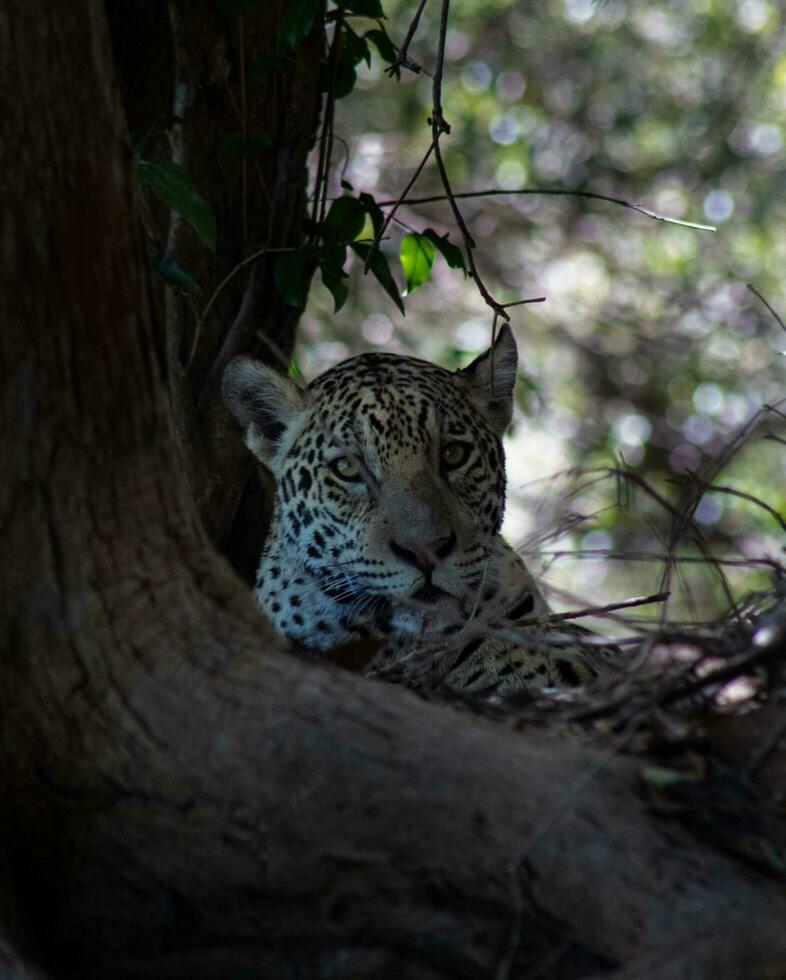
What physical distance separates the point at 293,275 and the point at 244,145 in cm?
52

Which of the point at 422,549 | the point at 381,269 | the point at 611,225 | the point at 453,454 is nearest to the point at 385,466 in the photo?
the point at 453,454

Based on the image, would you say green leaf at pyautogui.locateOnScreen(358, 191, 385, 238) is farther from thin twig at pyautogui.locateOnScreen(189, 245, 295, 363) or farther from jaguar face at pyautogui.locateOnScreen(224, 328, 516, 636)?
jaguar face at pyautogui.locateOnScreen(224, 328, 516, 636)

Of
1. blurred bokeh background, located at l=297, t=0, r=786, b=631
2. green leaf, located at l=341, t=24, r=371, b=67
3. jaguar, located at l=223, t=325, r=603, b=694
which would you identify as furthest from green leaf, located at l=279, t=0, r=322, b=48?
blurred bokeh background, located at l=297, t=0, r=786, b=631

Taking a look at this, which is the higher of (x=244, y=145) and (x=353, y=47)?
(x=353, y=47)

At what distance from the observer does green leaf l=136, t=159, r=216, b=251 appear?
16.0 feet

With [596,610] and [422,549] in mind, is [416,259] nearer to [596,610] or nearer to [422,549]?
[422,549]

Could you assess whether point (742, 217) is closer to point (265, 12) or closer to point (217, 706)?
point (265, 12)

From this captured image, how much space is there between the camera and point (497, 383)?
21.4ft

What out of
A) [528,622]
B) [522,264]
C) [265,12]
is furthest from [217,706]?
[522,264]

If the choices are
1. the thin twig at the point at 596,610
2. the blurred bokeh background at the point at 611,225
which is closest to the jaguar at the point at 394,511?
the thin twig at the point at 596,610

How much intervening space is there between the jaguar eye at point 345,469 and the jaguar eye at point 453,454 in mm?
341

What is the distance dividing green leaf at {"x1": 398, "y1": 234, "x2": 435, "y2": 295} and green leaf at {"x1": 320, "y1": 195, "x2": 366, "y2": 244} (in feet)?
0.65

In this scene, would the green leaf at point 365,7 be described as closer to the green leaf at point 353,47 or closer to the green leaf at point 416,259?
the green leaf at point 353,47

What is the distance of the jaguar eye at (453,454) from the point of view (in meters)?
6.04
